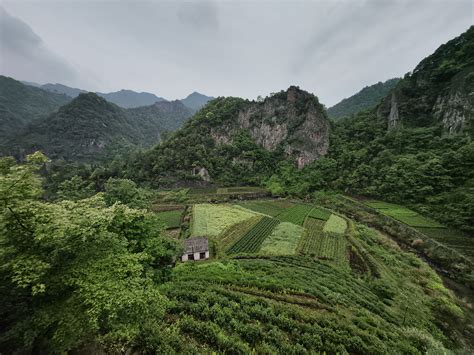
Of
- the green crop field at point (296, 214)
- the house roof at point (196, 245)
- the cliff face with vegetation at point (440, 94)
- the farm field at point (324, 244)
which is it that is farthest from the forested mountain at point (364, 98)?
the house roof at point (196, 245)

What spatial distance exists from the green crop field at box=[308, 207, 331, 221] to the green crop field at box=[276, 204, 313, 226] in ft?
3.76

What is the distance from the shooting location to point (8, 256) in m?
6.32

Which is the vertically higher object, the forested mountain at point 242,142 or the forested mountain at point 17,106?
the forested mountain at point 17,106

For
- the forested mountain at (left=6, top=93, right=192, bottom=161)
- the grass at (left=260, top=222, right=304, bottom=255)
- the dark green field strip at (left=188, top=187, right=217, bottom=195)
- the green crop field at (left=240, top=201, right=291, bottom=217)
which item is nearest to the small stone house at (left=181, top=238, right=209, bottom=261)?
the grass at (left=260, top=222, right=304, bottom=255)

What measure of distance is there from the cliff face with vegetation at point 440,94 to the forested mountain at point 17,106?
218728 mm

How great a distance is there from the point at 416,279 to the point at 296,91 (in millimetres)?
93367

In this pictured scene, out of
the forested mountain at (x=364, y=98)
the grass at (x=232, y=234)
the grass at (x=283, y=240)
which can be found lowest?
the grass at (x=283, y=240)

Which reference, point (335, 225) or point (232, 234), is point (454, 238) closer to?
point (335, 225)

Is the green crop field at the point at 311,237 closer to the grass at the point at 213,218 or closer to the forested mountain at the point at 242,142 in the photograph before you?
the grass at the point at 213,218

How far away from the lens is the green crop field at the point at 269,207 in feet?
166

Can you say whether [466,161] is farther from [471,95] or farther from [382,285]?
[382,285]

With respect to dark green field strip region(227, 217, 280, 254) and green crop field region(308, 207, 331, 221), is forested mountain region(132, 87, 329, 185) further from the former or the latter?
dark green field strip region(227, 217, 280, 254)

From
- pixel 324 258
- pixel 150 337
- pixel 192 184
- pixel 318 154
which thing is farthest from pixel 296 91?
pixel 150 337

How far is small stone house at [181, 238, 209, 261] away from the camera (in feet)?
94.4
